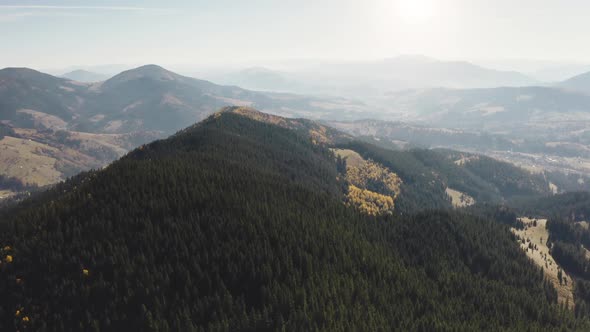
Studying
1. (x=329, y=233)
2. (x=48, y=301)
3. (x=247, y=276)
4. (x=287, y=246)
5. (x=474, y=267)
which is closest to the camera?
A: (x=48, y=301)

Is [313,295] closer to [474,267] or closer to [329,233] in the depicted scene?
[329,233]

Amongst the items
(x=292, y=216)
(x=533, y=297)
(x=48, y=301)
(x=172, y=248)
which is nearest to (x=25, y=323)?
(x=48, y=301)

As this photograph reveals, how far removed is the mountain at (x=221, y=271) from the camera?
93312 millimetres

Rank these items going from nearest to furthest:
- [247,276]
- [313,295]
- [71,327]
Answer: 1. [71,327]
2. [313,295]
3. [247,276]

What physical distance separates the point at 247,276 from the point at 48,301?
53.6 metres

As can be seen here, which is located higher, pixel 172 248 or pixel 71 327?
pixel 172 248

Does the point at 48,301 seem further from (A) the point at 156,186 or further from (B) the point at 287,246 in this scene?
(B) the point at 287,246

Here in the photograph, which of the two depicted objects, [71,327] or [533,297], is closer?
[71,327]

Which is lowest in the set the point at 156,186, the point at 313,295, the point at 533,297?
the point at 533,297

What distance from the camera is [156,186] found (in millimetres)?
149250

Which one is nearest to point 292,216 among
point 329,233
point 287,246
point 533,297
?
point 329,233

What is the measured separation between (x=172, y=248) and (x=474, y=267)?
151m

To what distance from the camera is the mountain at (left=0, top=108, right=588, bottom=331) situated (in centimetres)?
9331

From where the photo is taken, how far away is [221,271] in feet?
363
